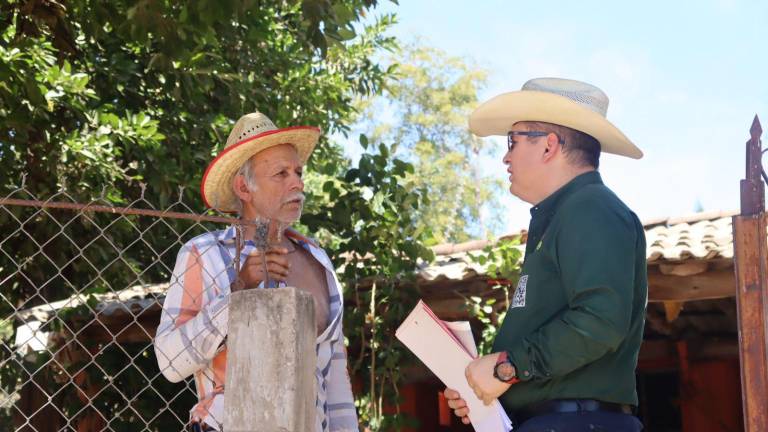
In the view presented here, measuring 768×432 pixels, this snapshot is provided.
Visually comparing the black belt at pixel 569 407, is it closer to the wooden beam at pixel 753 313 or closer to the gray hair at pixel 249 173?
the wooden beam at pixel 753 313

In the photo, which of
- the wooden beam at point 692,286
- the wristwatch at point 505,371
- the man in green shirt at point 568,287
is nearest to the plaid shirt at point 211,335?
the man in green shirt at point 568,287

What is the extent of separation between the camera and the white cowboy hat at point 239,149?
11.3 feet

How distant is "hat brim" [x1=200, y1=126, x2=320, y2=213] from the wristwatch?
3.91 ft

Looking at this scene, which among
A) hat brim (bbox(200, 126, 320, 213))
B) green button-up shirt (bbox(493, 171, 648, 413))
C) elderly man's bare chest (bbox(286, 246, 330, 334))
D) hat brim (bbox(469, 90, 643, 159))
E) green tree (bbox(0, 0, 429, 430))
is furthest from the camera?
green tree (bbox(0, 0, 429, 430))

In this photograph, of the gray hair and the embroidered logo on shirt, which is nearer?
the embroidered logo on shirt

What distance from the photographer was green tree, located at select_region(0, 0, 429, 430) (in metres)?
5.35

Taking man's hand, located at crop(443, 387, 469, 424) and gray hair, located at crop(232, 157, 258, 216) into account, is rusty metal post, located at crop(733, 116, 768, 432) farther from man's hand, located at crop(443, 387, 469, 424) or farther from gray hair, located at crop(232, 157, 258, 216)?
gray hair, located at crop(232, 157, 258, 216)

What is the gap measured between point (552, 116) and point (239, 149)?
1.09 metres

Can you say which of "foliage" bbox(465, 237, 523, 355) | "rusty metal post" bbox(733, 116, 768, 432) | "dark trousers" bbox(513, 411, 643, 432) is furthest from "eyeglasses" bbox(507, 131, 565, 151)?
"foliage" bbox(465, 237, 523, 355)

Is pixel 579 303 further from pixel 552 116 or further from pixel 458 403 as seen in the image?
pixel 552 116

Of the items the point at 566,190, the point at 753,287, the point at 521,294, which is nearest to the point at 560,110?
the point at 566,190

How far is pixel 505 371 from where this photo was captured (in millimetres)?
2621

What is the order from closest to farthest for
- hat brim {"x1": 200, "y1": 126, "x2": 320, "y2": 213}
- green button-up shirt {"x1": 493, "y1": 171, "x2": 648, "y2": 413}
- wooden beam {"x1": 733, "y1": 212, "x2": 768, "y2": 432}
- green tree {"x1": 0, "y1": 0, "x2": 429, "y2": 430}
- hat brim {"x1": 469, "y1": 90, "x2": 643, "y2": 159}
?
green button-up shirt {"x1": 493, "y1": 171, "x2": 648, "y2": 413} < wooden beam {"x1": 733, "y1": 212, "x2": 768, "y2": 432} < hat brim {"x1": 469, "y1": 90, "x2": 643, "y2": 159} < hat brim {"x1": 200, "y1": 126, "x2": 320, "y2": 213} < green tree {"x1": 0, "y1": 0, "x2": 429, "y2": 430}

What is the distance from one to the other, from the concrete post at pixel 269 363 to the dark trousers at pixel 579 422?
68 centimetres
